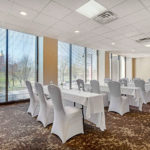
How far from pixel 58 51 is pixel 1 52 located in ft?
7.96

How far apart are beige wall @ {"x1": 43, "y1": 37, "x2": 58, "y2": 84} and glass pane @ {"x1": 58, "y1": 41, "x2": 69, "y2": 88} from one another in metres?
0.52

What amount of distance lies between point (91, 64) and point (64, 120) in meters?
5.72

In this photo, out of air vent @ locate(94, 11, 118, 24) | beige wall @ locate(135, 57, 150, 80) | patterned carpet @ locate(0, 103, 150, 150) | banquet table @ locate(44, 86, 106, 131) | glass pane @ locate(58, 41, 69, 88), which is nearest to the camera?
patterned carpet @ locate(0, 103, 150, 150)

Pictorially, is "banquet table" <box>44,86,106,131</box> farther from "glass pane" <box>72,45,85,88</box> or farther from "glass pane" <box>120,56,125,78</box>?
"glass pane" <box>120,56,125,78</box>

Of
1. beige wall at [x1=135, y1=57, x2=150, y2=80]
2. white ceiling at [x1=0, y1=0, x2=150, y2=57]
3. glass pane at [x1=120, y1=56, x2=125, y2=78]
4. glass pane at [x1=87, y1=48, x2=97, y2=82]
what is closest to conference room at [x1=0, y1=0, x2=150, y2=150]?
white ceiling at [x1=0, y1=0, x2=150, y2=57]

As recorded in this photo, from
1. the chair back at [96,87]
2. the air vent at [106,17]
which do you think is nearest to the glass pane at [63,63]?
the chair back at [96,87]

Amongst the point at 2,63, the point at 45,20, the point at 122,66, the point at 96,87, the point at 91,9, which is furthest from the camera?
the point at 122,66

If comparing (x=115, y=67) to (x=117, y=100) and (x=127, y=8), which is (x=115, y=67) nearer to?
(x=117, y=100)

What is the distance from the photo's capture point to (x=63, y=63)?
19.7 feet

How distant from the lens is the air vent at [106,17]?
118 inches

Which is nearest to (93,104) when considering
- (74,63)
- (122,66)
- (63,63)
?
(63,63)

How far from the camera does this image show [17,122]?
114 inches

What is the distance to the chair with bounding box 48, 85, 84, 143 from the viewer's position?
2057 mm

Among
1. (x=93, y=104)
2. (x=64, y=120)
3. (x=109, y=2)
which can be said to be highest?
(x=109, y=2)
